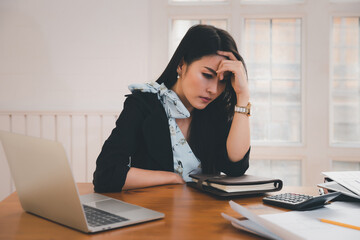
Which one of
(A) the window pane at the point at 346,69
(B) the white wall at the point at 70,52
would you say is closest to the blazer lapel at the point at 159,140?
(B) the white wall at the point at 70,52

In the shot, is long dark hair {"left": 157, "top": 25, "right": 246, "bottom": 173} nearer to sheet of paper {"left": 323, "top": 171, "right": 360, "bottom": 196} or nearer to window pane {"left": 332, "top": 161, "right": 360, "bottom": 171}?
sheet of paper {"left": 323, "top": 171, "right": 360, "bottom": 196}

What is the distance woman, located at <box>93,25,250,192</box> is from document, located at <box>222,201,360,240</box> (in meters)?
0.55

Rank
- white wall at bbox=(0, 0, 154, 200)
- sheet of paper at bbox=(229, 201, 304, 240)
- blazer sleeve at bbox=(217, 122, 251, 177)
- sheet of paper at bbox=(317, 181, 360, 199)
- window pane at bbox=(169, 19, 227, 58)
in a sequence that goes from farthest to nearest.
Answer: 1. window pane at bbox=(169, 19, 227, 58)
2. white wall at bbox=(0, 0, 154, 200)
3. blazer sleeve at bbox=(217, 122, 251, 177)
4. sheet of paper at bbox=(317, 181, 360, 199)
5. sheet of paper at bbox=(229, 201, 304, 240)

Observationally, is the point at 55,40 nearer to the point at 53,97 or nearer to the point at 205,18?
the point at 53,97

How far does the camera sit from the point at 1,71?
2641mm

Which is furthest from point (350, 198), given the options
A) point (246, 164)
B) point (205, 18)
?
point (205, 18)

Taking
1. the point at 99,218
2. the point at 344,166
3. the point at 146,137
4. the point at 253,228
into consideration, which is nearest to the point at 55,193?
the point at 99,218

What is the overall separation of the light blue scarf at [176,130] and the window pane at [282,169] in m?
1.54

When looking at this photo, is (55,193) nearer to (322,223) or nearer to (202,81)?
(322,223)

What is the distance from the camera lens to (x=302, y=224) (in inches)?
24.8

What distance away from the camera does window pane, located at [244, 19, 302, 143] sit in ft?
8.92

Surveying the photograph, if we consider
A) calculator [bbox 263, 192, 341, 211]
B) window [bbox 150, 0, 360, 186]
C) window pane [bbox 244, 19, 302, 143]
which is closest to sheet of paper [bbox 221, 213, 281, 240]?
calculator [bbox 263, 192, 341, 211]

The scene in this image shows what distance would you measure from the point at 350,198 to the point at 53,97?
2343mm

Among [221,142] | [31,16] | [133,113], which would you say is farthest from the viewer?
[31,16]
